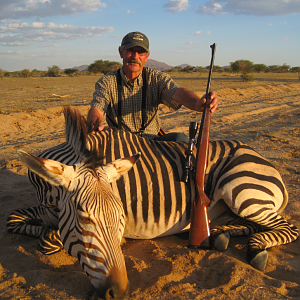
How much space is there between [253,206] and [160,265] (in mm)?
1189

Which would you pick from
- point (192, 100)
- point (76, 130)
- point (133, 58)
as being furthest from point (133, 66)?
point (76, 130)

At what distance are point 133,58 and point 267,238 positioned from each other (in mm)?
2997

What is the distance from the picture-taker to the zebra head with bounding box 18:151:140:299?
5.64 ft

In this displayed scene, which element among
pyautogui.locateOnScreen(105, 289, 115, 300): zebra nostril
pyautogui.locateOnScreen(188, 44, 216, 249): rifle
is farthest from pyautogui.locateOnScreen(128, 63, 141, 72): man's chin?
pyautogui.locateOnScreen(105, 289, 115, 300): zebra nostril

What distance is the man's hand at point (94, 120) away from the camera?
294 cm

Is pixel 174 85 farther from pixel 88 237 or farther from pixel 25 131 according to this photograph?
pixel 25 131

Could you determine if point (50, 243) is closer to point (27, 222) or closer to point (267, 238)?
point (27, 222)

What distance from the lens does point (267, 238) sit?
2.79m

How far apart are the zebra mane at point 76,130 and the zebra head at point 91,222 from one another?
1.24 feet

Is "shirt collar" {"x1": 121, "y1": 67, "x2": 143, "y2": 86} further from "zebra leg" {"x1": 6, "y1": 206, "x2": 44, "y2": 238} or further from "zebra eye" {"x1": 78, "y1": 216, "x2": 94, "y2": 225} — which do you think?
"zebra eye" {"x1": 78, "y1": 216, "x2": 94, "y2": 225}

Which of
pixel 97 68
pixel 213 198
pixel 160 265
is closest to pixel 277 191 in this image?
pixel 213 198

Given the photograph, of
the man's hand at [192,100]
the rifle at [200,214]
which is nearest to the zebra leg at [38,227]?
the rifle at [200,214]

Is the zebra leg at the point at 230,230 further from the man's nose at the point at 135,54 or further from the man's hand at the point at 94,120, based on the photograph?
the man's nose at the point at 135,54

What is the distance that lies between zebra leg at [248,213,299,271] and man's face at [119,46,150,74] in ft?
9.04
